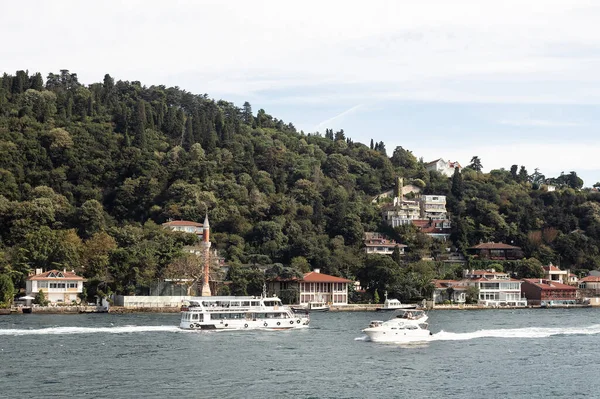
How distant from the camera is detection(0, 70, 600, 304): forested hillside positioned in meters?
104

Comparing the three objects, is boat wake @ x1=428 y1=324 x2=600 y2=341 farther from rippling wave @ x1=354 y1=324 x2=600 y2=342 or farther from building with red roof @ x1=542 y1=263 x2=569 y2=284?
building with red roof @ x1=542 y1=263 x2=569 y2=284

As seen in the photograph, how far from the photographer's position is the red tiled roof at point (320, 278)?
4205 inches

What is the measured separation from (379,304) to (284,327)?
38.1m

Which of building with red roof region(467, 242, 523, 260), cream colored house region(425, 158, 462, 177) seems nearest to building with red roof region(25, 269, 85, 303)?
building with red roof region(467, 242, 523, 260)

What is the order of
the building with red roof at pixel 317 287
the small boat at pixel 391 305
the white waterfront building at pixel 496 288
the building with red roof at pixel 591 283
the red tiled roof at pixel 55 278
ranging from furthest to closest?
the building with red roof at pixel 591 283, the white waterfront building at pixel 496 288, the building with red roof at pixel 317 287, the small boat at pixel 391 305, the red tiled roof at pixel 55 278

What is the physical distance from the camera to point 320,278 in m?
107

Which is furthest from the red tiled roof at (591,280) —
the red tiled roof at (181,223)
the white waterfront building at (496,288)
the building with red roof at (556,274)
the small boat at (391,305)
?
the red tiled roof at (181,223)

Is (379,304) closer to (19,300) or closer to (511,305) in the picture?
(511,305)

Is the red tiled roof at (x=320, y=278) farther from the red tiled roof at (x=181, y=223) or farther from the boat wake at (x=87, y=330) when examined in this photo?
the boat wake at (x=87, y=330)

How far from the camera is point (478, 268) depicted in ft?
419

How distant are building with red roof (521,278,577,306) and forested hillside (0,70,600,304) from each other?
10.6 m

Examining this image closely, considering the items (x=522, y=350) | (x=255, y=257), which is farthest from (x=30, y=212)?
(x=522, y=350)

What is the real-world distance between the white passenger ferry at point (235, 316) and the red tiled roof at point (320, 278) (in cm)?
3440

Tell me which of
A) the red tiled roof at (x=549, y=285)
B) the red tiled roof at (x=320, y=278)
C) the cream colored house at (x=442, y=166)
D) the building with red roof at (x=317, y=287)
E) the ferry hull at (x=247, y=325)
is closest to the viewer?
the ferry hull at (x=247, y=325)
